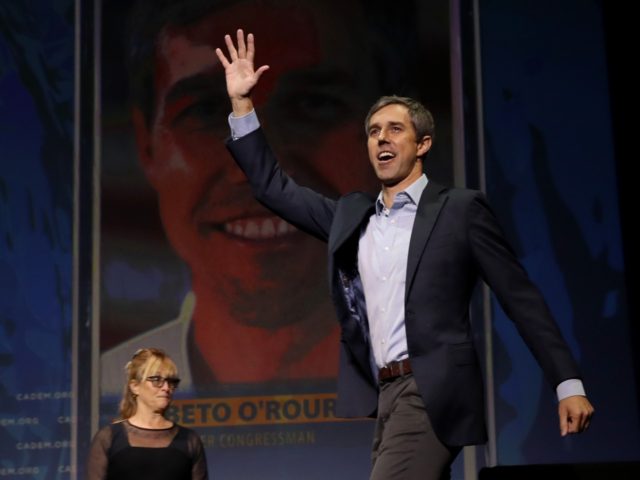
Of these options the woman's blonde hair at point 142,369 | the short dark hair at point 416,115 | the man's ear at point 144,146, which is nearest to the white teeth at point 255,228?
Result: the man's ear at point 144,146

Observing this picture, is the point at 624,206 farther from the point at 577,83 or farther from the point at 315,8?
the point at 315,8

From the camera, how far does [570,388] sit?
1908 mm

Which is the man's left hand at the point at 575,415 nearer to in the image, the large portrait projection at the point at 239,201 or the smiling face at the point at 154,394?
the smiling face at the point at 154,394

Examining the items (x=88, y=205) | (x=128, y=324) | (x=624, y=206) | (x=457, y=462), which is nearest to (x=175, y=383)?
(x=128, y=324)

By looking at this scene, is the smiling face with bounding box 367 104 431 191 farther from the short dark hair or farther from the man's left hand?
the man's left hand

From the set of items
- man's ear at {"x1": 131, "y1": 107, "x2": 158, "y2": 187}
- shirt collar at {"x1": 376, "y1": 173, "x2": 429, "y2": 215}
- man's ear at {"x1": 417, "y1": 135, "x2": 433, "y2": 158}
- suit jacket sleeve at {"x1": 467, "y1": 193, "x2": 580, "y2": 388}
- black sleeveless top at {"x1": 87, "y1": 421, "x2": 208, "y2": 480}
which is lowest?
black sleeveless top at {"x1": 87, "y1": 421, "x2": 208, "y2": 480}

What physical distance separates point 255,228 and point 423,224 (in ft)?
7.96

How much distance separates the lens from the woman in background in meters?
3.52

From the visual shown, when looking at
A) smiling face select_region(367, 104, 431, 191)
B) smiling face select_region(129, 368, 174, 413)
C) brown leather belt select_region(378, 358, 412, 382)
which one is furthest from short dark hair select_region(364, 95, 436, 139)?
smiling face select_region(129, 368, 174, 413)

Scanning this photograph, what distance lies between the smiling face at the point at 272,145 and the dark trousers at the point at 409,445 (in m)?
2.43

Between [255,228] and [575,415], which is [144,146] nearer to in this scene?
[255,228]

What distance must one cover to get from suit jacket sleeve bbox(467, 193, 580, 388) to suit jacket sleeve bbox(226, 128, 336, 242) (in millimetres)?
365

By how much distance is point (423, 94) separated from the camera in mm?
4480

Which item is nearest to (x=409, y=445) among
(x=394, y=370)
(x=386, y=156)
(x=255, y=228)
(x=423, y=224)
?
(x=394, y=370)
